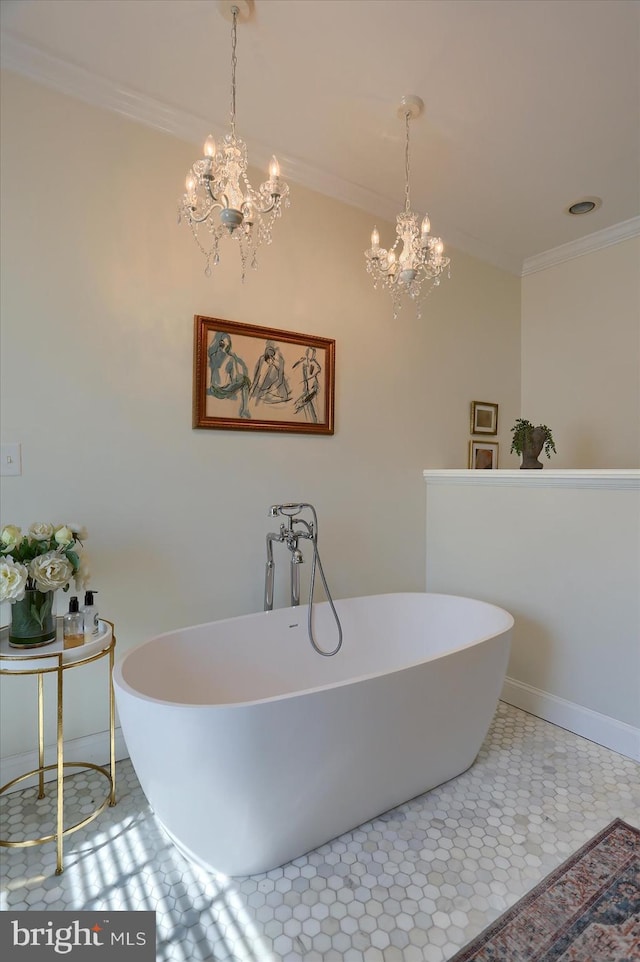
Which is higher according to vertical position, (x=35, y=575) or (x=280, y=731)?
(x=35, y=575)

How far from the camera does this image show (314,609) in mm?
2166

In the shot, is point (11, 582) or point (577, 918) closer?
point (577, 918)

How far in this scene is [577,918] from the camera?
129 centimetres

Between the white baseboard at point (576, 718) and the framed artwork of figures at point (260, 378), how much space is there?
1711mm

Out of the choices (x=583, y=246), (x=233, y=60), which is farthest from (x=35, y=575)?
(x=583, y=246)

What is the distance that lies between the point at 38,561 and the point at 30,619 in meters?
0.19

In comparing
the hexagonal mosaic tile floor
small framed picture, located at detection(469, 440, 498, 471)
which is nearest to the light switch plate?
the hexagonal mosaic tile floor

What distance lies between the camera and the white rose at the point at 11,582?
54.9 inches

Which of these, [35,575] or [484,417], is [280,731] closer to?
[35,575]

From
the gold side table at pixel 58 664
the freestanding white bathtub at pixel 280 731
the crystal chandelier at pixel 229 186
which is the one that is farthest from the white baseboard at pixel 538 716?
the crystal chandelier at pixel 229 186

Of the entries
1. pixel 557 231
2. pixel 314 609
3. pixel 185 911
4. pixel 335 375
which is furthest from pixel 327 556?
pixel 557 231

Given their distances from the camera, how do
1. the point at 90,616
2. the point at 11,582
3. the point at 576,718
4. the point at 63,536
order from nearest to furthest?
the point at 11,582
the point at 63,536
the point at 90,616
the point at 576,718

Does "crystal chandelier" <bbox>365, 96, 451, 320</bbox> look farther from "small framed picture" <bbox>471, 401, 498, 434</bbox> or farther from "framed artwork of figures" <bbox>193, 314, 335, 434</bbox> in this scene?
"small framed picture" <bbox>471, 401, 498, 434</bbox>

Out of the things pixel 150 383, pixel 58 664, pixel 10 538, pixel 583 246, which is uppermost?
pixel 583 246
